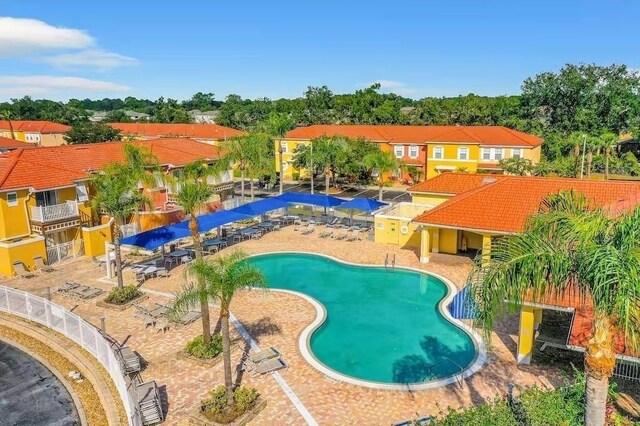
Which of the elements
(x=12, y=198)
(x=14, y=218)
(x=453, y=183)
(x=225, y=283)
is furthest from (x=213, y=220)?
(x=225, y=283)

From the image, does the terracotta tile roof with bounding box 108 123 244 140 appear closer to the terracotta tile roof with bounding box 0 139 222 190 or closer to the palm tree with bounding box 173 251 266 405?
the terracotta tile roof with bounding box 0 139 222 190

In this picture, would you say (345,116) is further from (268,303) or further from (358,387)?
(358,387)

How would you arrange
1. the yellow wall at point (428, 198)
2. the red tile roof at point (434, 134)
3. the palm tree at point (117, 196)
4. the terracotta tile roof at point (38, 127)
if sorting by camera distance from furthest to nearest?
the terracotta tile roof at point (38, 127), the red tile roof at point (434, 134), the yellow wall at point (428, 198), the palm tree at point (117, 196)

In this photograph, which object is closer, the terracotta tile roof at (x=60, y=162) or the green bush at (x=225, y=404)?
the green bush at (x=225, y=404)

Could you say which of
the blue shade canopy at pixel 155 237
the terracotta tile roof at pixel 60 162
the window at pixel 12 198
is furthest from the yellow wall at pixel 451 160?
the window at pixel 12 198

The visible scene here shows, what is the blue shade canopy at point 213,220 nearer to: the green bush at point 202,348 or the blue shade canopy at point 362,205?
the blue shade canopy at point 362,205

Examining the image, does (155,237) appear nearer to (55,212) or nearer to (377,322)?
(55,212)
